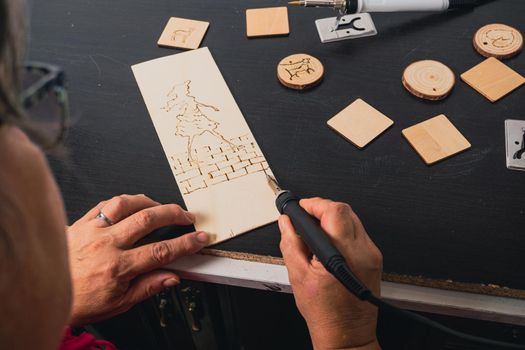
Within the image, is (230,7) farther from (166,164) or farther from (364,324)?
(364,324)

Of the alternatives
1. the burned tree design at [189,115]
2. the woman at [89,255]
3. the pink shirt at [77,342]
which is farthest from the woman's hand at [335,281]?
the pink shirt at [77,342]

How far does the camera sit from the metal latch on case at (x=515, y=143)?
77 centimetres

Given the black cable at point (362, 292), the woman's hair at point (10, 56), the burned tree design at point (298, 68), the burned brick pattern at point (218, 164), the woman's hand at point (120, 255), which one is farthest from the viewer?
the burned tree design at point (298, 68)

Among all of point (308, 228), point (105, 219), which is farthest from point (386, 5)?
point (105, 219)

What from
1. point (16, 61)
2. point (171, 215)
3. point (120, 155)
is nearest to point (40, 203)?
point (16, 61)

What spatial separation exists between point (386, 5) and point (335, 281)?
0.63 metres

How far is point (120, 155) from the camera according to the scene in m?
0.83

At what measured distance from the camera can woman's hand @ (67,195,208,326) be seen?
69 centimetres

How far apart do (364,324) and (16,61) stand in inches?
21.6

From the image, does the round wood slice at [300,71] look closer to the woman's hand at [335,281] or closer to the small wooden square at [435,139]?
the small wooden square at [435,139]

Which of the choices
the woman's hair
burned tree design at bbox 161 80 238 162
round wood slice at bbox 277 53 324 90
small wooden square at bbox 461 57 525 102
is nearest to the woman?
the woman's hair

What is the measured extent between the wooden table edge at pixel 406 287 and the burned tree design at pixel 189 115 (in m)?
0.20

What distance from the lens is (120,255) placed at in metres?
0.69

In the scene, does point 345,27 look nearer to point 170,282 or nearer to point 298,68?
point 298,68
